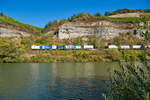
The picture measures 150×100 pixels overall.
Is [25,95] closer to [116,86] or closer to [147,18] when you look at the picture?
[116,86]

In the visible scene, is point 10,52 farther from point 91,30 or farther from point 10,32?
point 91,30

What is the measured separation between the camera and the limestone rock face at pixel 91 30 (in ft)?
348

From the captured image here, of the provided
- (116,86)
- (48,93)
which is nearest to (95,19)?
(48,93)

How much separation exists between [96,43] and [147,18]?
268ft

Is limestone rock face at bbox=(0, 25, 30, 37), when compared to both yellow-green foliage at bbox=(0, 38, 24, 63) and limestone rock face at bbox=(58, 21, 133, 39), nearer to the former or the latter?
limestone rock face at bbox=(58, 21, 133, 39)

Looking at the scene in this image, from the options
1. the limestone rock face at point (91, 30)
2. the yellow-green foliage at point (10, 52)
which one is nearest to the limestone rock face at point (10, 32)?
the limestone rock face at point (91, 30)

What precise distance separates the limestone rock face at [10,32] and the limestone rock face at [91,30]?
25.2 meters

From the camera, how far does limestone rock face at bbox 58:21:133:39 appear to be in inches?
4176

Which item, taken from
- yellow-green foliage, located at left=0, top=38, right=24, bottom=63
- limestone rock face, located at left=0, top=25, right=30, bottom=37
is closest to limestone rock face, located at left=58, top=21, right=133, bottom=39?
limestone rock face, located at left=0, top=25, right=30, bottom=37

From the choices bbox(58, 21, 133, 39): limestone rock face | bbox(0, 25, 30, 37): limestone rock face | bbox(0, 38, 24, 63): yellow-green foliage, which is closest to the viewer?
bbox(0, 38, 24, 63): yellow-green foliage

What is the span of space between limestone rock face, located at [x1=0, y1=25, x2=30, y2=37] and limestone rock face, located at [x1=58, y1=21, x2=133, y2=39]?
25.2 m

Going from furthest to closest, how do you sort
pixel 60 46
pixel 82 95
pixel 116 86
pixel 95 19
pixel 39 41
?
pixel 95 19
pixel 39 41
pixel 60 46
pixel 82 95
pixel 116 86

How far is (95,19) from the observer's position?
11325cm

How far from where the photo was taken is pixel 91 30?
10812 cm
